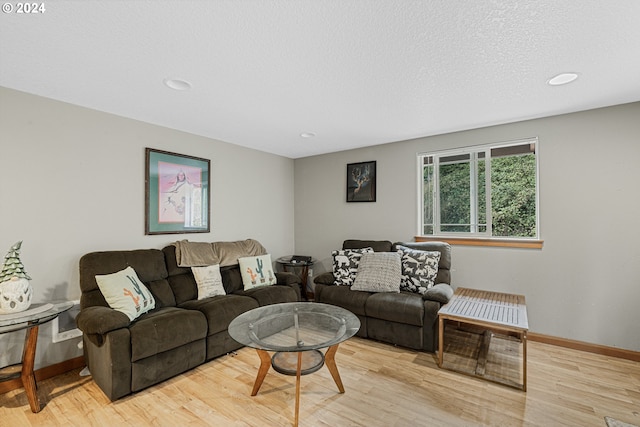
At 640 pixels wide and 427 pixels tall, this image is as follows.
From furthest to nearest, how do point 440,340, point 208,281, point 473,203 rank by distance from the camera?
point 473,203 → point 208,281 → point 440,340

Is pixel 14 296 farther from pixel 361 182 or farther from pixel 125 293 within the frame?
pixel 361 182

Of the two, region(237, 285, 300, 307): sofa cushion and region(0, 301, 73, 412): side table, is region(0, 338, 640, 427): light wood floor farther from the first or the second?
region(237, 285, 300, 307): sofa cushion

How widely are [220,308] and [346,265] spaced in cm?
154

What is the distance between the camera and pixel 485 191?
345 cm

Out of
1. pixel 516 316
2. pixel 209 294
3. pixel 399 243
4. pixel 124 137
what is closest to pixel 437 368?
pixel 516 316

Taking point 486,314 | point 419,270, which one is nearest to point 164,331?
point 419,270

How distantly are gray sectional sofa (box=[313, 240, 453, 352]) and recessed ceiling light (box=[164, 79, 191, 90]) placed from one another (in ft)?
8.20

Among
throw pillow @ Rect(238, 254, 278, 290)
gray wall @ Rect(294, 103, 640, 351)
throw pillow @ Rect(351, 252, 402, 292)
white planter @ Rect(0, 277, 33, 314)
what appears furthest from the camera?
throw pillow @ Rect(238, 254, 278, 290)

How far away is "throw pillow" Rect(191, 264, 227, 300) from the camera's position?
311cm

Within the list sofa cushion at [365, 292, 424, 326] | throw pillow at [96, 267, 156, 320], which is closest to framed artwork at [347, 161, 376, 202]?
sofa cushion at [365, 292, 424, 326]

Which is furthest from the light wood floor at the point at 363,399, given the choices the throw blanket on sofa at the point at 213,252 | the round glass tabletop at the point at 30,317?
the throw blanket on sofa at the point at 213,252

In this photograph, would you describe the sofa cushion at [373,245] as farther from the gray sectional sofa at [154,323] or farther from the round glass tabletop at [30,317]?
the round glass tabletop at [30,317]

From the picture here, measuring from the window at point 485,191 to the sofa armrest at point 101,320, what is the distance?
3406mm

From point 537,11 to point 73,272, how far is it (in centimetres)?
382
